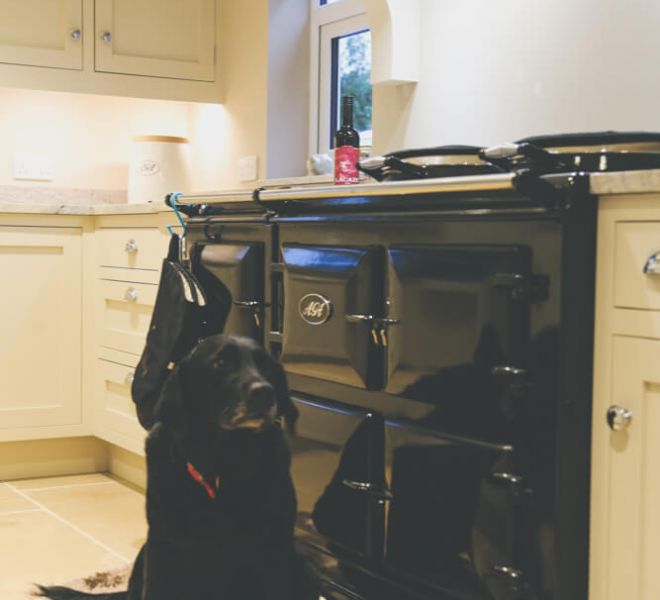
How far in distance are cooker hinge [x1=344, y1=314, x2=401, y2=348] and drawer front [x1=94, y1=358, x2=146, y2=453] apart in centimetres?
148

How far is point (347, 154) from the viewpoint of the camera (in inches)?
91.0

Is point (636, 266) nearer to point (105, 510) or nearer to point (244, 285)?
point (244, 285)

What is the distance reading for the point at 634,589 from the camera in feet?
4.97

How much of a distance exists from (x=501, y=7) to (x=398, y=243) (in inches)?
43.8

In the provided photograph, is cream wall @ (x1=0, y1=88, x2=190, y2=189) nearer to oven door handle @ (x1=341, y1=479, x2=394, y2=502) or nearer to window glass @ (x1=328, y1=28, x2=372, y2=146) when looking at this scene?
window glass @ (x1=328, y1=28, x2=372, y2=146)

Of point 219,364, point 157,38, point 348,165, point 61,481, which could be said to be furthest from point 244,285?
point 157,38

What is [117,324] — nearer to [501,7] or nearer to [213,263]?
[213,263]

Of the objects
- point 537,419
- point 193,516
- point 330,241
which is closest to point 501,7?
point 330,241

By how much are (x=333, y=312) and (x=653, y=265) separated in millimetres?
702

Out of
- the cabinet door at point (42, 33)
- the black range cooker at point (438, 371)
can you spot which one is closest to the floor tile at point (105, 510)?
the black range cooker at point (438, 371)

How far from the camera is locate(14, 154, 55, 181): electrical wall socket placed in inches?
159

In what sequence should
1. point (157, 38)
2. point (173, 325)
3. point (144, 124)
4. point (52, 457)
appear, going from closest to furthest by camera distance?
point (173, 325) < point (52, 457) < point (157, 38) < point (144, 124)

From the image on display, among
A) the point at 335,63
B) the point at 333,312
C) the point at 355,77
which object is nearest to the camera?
the point at 333,312

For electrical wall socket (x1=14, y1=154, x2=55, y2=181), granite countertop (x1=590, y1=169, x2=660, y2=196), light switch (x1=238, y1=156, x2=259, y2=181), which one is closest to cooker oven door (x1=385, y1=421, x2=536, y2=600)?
granite countertop (x1=590, y1=169, x2=660, y2=196)
